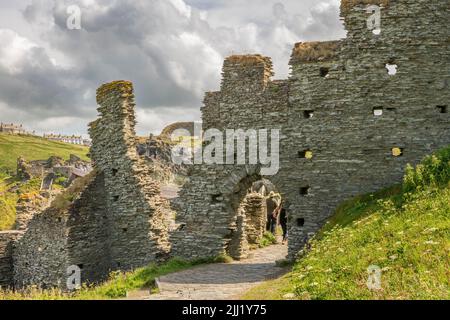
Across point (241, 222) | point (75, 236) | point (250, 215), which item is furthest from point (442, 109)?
point (75, 236)

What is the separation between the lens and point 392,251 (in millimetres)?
9695

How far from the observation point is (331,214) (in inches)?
681

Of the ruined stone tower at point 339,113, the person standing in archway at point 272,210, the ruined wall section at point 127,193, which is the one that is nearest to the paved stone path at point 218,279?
the ruined stone tower at point 339,113

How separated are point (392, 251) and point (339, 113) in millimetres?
8437

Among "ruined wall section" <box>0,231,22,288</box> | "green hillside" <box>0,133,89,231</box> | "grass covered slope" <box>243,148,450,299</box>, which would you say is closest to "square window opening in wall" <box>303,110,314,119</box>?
"grass covered slope" <box>243,148,450,299</box>

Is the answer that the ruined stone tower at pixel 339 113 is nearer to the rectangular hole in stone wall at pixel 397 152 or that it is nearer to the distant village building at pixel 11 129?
the rectangular hole in stone wall at pixel 397 152

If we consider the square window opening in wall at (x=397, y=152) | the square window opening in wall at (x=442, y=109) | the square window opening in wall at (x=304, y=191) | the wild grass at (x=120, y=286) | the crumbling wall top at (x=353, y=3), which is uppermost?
the crumbling wall top at (x=353, y=3)

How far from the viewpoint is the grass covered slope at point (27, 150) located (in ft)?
298

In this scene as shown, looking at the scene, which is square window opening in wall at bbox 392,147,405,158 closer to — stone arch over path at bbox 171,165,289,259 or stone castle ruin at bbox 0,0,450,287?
stone castle ruin at bbox 0,0,450,287

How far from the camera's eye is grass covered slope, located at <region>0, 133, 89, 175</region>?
90812 millimetres

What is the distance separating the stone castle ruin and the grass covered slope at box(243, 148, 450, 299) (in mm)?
2622

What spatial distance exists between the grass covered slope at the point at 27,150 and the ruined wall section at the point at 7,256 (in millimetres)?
60881
